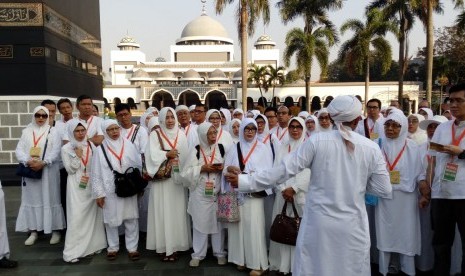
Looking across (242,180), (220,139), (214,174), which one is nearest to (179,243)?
(214,174)

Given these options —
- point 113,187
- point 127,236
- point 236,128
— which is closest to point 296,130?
point 236,128

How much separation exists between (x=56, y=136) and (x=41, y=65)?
4.00 meters

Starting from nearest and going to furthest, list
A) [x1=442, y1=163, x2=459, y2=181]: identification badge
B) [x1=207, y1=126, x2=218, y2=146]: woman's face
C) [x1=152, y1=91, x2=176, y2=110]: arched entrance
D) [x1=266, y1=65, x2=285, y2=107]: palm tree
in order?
[x1=442, y1=163, x2=459, y2=181]: identification badge → [x1=207, y1=126, x2=218, y2=146]: woman's face → [x1=266, y1=65, x2=285, y2=107]: palm tree → [x1=152, y1=91, x2=176, y2=110]: arched entrance

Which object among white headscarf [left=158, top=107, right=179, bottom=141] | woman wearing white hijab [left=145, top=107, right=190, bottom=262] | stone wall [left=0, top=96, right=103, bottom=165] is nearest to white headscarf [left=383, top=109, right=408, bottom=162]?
woman wearing white hijab [left=145, top=107, right=190, bottom=262]

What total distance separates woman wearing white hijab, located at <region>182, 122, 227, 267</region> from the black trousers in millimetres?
1964

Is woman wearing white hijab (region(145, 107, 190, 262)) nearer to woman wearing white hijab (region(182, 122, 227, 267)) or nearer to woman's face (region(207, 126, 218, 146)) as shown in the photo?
woman wearing white hijab (region(182, 122, 227, 267))

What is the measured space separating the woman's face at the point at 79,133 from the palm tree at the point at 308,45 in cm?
1664

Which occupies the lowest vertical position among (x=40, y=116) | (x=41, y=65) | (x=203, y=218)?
(x=203, y=218)

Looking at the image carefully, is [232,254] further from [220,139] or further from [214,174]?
[220,139]

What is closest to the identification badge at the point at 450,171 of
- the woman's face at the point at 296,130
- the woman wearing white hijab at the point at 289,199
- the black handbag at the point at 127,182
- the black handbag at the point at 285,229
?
the woman wearing white hijab at the point at 289,199

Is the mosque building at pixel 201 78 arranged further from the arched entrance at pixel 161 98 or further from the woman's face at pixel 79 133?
the woman's face at pixel 79 133

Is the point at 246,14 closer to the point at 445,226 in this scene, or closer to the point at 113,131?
the point at 113,131

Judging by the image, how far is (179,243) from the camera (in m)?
4.33

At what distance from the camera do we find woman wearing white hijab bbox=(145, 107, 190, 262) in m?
4.23
